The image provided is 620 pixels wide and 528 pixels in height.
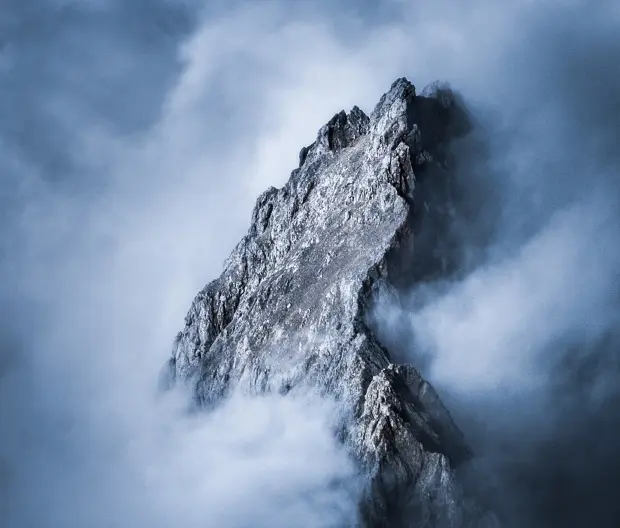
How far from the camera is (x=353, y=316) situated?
149750 mm

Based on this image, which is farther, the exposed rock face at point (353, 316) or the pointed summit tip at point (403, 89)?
the pointed summit tip at point (403, 89)

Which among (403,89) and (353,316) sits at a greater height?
(403,89)

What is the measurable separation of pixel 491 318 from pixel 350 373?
5651 centimetres

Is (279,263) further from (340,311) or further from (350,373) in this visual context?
(350,373)

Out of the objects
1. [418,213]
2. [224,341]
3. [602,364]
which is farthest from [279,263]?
[602,364]

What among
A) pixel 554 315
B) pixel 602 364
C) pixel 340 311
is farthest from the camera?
pixel 554 315

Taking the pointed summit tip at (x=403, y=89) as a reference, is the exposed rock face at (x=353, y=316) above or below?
below

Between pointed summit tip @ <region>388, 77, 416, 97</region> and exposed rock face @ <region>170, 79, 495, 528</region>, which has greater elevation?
pointed summit tip @ <region>388, 77, 416, 97</region>

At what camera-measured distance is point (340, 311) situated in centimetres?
15388

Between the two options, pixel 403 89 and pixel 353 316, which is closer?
pixel 353 316

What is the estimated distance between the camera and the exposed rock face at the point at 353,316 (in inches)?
4815

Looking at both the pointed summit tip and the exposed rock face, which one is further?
the pointed summit tip

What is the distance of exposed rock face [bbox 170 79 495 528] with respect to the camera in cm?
12231

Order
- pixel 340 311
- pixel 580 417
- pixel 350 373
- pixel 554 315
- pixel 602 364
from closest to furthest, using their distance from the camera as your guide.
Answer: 1. pixel 350 373
2. pixel 340 311
3. pixel 580 417
4. pixel 602 364
5. pixel 554 315
